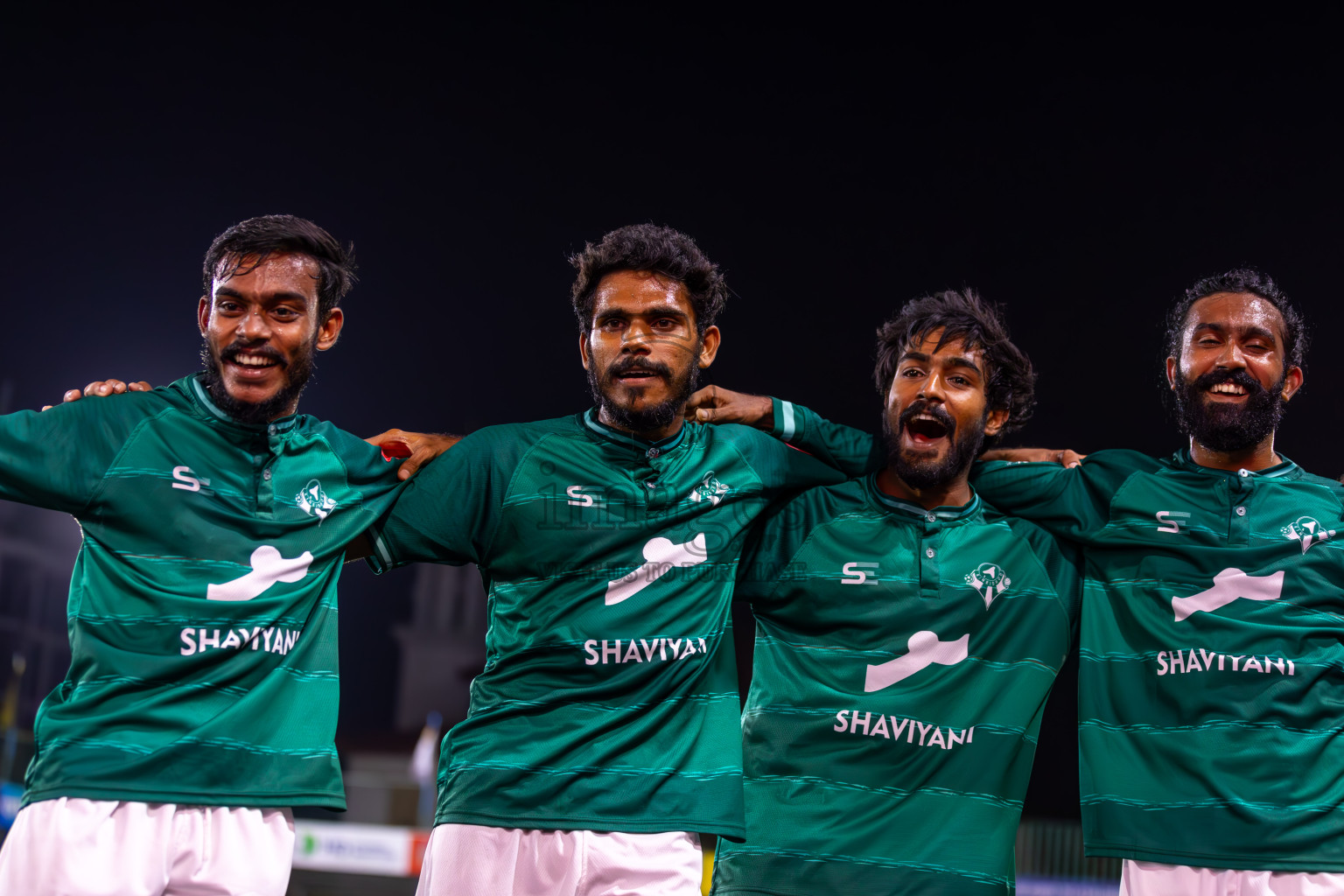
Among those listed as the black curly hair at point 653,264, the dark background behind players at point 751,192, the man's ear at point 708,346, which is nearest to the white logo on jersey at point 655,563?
the man's ear at point 708,346

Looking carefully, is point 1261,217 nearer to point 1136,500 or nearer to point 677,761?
point 1136,500

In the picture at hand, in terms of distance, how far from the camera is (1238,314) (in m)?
3.01

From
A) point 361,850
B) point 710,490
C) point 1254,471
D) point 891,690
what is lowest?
point 361,850

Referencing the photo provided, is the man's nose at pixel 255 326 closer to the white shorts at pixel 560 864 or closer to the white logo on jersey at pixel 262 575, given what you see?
the white logo on jersey at pixel 262 575

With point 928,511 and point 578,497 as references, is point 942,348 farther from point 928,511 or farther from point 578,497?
point 578,497

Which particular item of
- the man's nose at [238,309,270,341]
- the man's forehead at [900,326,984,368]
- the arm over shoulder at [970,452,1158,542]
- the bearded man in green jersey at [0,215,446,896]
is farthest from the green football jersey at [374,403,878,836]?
the arm over shoulder at [970,452,1158,542]

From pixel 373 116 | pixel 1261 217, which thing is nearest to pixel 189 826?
pixel 373 116

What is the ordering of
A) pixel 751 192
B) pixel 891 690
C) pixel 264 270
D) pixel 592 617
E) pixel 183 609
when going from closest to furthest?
pixel 183 609
pixel 592 617
pixel 264 270
pixel 891 690
pixel 751 192

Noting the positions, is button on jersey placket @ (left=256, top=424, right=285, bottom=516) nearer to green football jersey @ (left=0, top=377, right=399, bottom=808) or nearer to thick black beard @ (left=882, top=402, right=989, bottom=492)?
green football jersey @ (left=0, top=377, right=399, bottom=808)

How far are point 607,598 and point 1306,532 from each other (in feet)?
6.01

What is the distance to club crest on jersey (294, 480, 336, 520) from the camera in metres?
2.53

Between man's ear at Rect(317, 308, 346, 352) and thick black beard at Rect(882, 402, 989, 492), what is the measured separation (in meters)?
1.50

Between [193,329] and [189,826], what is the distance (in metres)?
10.9

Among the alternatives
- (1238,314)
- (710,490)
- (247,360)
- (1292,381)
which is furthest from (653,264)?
(1292,381)
